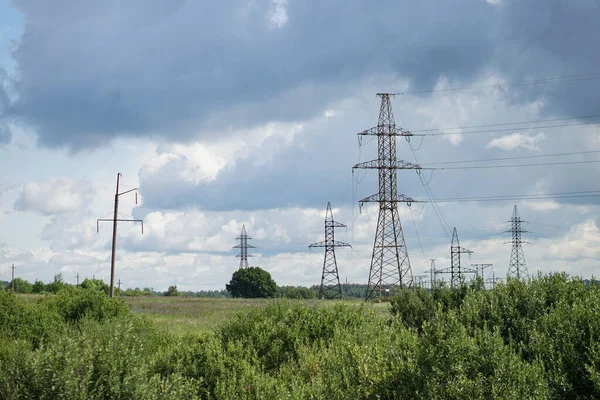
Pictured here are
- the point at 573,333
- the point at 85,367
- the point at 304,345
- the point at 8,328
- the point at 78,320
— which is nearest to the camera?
the point at 85,367

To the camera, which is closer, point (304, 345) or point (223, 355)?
point (223, 355)

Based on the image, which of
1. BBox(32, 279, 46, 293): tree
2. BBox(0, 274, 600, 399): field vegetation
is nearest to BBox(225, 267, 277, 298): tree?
BBox(32, 279, 46, 293): tree

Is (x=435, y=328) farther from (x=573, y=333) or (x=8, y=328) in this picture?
(x=8, y=328)

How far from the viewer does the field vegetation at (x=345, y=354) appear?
2255 cm

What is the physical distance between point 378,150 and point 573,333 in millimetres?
48055

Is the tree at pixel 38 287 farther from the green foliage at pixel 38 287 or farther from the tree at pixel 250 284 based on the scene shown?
the tree at pixel 250 284

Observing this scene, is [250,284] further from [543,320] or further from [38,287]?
[543,320]

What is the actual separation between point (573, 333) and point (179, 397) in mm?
15918

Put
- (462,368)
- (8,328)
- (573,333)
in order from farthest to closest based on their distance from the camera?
(8,328), (573,333), (462,368)

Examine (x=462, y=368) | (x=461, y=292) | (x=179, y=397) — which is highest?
(x=461, y=292)

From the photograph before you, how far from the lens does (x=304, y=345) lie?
34.5 metres

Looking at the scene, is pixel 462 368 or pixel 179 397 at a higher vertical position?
pixel 462 368

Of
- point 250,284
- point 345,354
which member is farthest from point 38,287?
point 345,354

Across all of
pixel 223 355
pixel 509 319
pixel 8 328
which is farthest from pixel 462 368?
pixel 8 328
